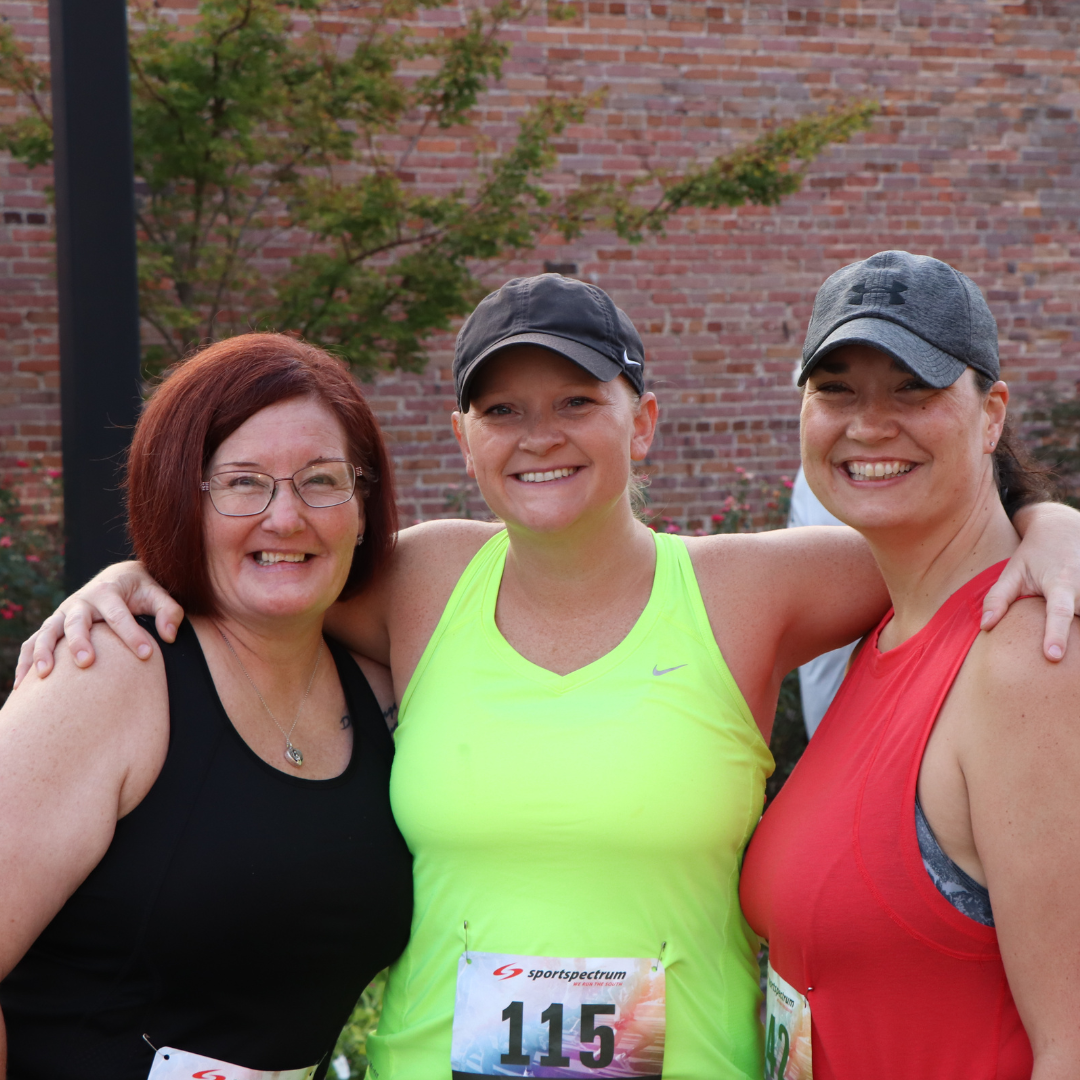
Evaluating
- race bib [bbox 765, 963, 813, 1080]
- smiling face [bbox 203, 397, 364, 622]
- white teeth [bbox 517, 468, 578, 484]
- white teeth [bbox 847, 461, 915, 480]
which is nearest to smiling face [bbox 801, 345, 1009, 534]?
white teeth [bbox 847, 461, 915, 480]

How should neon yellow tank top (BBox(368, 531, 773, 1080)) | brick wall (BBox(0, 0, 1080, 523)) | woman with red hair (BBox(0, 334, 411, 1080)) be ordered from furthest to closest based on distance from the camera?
brick wall (BBox(0, 0, 1080, 523)), neon yellow tank top (BBox(368, 531, 773, 1080)), woman with red hair (BBox(0, 334, 411, 1080))

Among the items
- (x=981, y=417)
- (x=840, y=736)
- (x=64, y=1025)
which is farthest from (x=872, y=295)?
(x=64, y=1025)

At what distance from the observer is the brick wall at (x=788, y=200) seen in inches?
292

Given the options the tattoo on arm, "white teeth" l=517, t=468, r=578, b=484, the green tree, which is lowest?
the tattoo on arm

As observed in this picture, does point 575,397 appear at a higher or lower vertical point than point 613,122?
lower

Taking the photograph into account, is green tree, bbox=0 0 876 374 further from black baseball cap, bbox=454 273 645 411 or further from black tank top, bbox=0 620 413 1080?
black tank top, bbox=0 620 413 1080

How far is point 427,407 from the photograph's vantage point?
7.39 metres

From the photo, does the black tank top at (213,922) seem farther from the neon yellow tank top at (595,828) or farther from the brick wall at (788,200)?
the brick wall at (788,200)

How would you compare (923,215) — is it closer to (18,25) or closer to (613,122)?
(613,122)

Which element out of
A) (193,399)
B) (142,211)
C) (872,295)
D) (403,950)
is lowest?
(403,950)

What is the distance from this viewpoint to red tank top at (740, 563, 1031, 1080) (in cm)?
163

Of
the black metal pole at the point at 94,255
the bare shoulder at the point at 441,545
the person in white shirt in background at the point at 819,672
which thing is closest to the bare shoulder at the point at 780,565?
the bare shoulder at the point at 441,545

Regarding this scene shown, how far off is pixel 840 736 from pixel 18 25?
6.48m

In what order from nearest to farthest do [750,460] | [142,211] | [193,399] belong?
[193,399] < [142,211] < [750,460]
